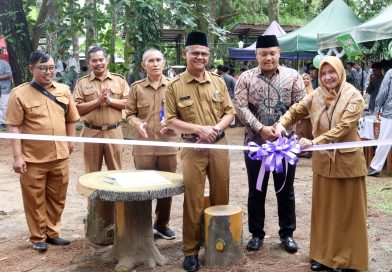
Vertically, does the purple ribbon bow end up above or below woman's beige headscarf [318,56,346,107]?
below

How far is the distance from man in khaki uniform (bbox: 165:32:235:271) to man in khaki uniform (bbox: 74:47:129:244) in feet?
4.18

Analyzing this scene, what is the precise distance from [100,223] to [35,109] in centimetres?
127

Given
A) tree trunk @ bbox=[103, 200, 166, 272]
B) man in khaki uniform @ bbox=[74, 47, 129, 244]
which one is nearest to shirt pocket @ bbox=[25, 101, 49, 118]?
man in khaki uniform @ bbox=[74, 47, 129, 244]

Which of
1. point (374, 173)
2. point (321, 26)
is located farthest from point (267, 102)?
point (321, 26)

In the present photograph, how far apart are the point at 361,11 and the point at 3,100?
579 inches

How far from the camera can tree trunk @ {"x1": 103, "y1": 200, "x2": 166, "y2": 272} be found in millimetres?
4250

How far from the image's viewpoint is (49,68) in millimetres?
4621

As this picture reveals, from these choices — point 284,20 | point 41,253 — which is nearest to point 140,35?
point 41,253

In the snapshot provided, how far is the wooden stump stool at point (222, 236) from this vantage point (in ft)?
13.4

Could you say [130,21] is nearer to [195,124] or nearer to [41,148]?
[41,148]

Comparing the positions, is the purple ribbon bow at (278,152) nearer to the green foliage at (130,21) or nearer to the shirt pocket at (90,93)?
the shirt pocket at (90,93)

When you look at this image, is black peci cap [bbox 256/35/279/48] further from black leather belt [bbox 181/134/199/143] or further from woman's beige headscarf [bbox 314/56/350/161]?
black leather belt [bbox 181/134/199/143]

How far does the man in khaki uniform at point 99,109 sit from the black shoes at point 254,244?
1679 mm

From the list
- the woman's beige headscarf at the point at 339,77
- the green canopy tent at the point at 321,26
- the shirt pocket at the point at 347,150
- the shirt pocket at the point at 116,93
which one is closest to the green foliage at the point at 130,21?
the shirt pocket at the point at 116,93
